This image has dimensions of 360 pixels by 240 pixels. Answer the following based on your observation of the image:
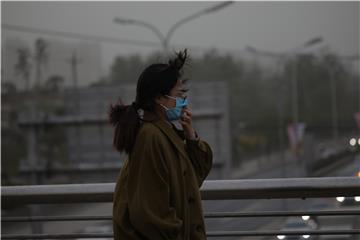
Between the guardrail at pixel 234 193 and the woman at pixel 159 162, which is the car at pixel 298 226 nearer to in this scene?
the guardrail at pixel 234 193

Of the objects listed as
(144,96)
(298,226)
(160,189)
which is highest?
(144,96)

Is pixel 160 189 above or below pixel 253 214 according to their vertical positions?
above

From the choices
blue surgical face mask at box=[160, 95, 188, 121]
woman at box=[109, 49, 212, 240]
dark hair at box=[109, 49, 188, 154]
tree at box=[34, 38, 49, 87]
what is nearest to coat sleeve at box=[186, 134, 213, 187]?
woman at box=[109, 49, 212, 240]

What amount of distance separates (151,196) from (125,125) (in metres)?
0.30

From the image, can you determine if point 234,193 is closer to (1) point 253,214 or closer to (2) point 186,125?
(1) point 253,214

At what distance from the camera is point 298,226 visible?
12.4ft

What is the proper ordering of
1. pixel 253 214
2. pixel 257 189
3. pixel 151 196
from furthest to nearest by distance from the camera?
1. pixel 253 214
2. pixel 257 189
3. pixel 151 196

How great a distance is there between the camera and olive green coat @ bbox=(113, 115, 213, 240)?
251cm

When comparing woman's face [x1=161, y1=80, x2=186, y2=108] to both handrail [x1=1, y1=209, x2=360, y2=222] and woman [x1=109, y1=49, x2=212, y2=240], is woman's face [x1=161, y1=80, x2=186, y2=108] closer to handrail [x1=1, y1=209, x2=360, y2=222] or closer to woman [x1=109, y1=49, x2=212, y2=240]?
woman [x1=109, y1=49, x2=212, y2=240]

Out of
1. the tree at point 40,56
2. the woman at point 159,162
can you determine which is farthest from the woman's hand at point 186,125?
the tree at point 40,56

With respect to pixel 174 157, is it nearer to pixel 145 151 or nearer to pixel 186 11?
pixel 145 151

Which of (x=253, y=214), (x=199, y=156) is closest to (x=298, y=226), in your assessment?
(x=253, y=214)

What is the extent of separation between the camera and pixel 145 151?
8.41 ft

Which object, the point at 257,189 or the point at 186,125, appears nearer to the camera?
the point at 186,125
